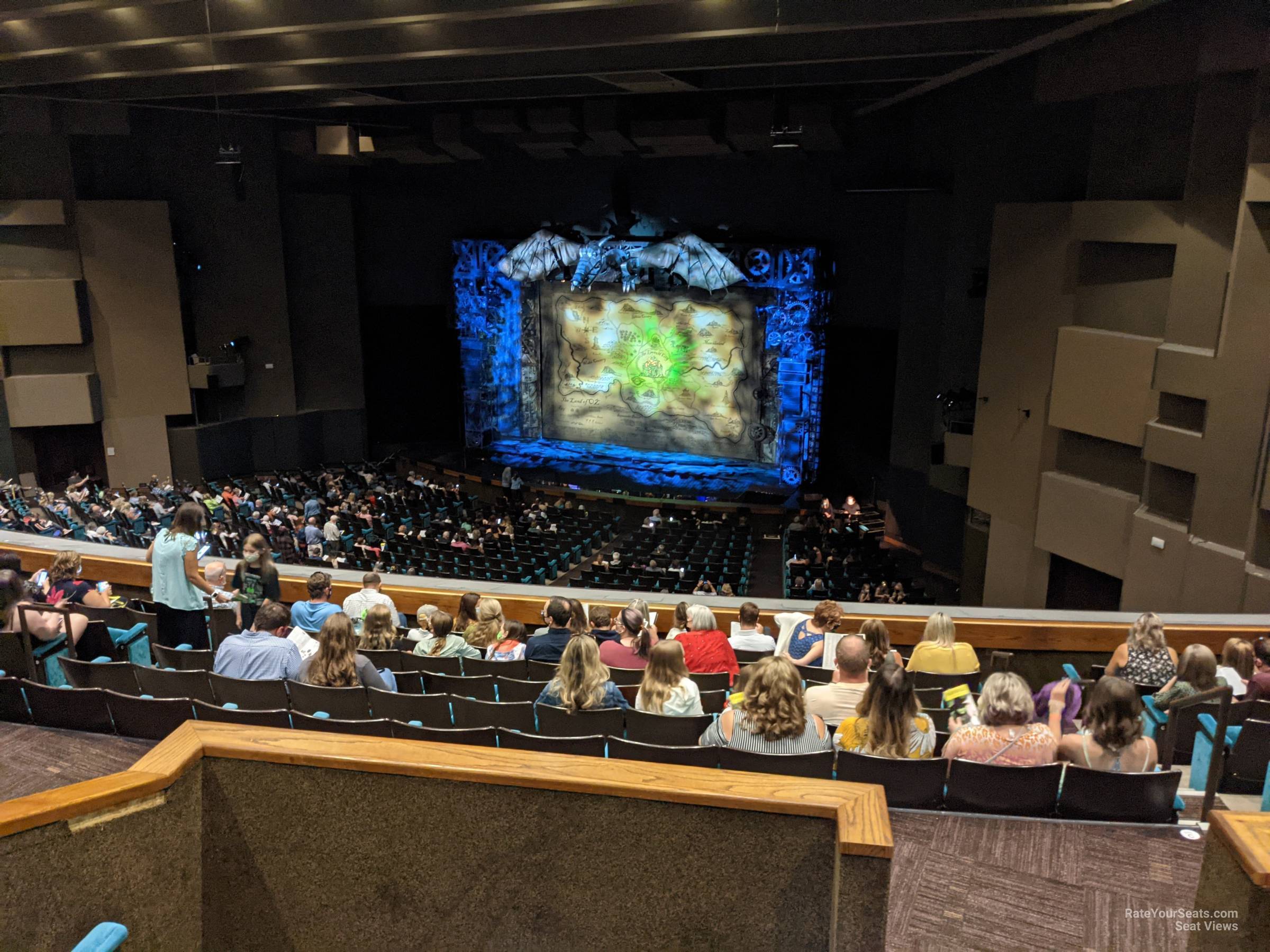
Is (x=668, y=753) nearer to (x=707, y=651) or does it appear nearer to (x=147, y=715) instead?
(x=707, y=651)

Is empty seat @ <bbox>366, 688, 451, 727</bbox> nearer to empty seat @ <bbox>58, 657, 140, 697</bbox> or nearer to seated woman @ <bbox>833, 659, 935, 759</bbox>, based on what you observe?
empty seat @ <bbox>58, 657, 140, 697</bbox>

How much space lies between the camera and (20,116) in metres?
17.4

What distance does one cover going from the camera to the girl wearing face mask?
595 centimetres

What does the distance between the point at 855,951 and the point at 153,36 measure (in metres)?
12.1

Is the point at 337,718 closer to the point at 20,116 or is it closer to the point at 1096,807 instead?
the point at 1096,807

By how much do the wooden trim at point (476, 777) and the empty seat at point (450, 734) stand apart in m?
0.98

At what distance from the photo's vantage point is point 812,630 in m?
5.78

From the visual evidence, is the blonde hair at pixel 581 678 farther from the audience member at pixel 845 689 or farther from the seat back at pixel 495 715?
the audience member at pixel 845 689

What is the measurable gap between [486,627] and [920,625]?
9.22ft

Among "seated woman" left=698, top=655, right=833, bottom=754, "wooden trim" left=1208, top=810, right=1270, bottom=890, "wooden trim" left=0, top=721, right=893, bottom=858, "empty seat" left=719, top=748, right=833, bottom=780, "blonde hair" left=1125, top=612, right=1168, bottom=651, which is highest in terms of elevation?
"wooden trim" left=1208, top=810, right=1270, bottom=890

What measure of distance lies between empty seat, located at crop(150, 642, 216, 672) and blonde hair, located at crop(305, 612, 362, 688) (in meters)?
1.02

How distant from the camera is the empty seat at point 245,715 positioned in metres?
4.02

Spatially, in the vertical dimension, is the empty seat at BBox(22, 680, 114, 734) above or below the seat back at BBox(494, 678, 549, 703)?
above

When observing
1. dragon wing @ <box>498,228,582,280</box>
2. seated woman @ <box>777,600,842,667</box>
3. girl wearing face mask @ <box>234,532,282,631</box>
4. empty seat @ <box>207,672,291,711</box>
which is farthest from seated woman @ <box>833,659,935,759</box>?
dragon wing @ <box>498,228,582,280</box>
